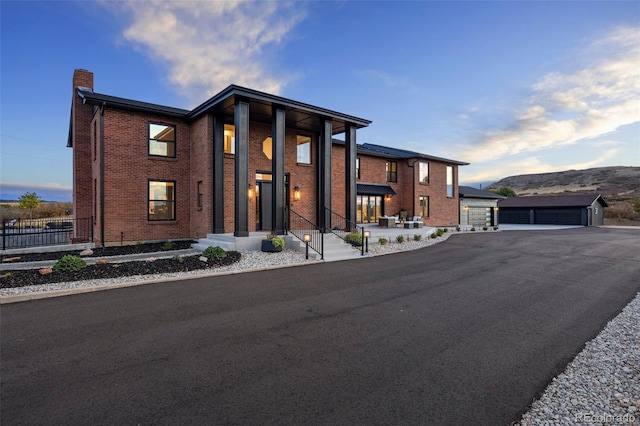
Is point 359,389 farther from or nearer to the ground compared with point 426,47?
nearer to the ground

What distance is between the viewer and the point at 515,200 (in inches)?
1729

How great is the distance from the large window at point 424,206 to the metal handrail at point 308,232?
12.8 meters

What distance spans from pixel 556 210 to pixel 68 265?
48763 mm

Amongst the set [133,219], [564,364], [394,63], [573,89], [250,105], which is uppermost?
[394,63]

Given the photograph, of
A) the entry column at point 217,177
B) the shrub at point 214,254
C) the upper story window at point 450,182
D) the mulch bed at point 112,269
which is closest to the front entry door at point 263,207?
the entry column at point 217,177

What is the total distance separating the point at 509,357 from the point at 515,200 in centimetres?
4812

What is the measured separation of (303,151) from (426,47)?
33.4 ft

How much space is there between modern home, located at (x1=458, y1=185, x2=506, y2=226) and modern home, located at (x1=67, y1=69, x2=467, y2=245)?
18431 millimetres

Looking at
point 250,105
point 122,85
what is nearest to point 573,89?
point 250,105

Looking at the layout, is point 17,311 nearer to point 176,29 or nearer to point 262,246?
point 262,246

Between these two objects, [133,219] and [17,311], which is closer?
[17,311]

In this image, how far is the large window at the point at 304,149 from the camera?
1662 cm

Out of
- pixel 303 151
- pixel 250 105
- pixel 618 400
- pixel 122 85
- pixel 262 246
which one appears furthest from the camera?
pixel 122 85

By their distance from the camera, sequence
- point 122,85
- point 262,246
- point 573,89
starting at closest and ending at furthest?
point 262,246 < point 573,89 < point 122,85
